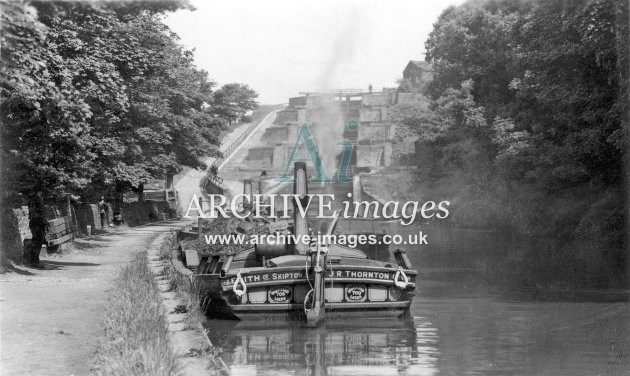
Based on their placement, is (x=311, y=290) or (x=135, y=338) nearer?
(x=135, y=338)

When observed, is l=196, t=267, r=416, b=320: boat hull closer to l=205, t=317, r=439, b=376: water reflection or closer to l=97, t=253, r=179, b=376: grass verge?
l=205, t=317, r=439, b=376: water reflection

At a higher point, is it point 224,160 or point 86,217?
point 224,160

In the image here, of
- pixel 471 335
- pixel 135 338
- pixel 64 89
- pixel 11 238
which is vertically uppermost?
pixel 64 89

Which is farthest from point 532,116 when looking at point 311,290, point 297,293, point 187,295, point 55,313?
point 55,313

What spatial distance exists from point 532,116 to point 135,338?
136ft

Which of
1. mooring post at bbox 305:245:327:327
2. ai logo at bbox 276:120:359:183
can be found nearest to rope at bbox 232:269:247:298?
mooring post at bbox 305:245:327:327

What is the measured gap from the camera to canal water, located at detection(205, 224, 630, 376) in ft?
50.0

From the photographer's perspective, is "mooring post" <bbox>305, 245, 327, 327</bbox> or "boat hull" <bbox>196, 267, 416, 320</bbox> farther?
"boat hull" <bbox>196, 267, 416, 320</bbox>

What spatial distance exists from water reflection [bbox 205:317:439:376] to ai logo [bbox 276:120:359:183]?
254 feet

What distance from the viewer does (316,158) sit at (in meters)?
110

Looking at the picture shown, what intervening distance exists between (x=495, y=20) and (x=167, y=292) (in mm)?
45895

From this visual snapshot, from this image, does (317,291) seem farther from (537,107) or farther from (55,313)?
(537,107)

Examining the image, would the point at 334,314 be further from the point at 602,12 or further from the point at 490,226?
the point at 490,226

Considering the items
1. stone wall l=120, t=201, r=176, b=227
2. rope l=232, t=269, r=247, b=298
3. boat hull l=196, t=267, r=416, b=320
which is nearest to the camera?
rope l=232, t=269, r=247, b=298
